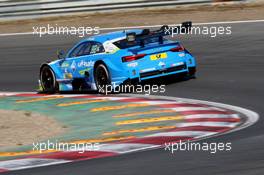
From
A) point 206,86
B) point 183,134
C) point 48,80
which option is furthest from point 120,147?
point 48,80

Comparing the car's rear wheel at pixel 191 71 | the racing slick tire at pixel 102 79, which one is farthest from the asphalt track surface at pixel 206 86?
the racing slick tire at pixel 102 79

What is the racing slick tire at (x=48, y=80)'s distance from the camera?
17906 millimetres

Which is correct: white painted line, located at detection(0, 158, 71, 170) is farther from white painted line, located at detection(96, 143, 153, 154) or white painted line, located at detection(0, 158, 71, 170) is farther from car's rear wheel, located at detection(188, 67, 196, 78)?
car's rear wheel, located at detection(188, 67, 196, 78)

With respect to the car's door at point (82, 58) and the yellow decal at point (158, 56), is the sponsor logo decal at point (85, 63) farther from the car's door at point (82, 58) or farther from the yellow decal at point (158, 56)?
the yellow decal at point (158, 56)

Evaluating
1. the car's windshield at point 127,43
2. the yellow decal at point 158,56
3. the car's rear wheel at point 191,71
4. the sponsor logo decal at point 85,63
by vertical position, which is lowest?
the car's rear wheel at point 191,71

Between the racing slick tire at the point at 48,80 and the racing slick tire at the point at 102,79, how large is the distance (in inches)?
61.6

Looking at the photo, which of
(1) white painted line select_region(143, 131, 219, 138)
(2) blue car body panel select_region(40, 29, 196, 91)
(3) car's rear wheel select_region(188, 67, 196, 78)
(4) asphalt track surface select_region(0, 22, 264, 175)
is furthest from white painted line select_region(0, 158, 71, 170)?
(3) car's rear wheel select_region(188, 67, 196, 78)

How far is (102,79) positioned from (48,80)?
1971 mm

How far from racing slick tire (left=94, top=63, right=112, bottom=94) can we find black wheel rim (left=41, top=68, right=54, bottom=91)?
1664 mm

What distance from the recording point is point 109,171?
8367 mm

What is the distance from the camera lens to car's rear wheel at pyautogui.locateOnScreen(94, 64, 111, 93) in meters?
16.4

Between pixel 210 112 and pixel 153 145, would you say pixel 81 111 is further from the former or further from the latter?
pixel 153 145

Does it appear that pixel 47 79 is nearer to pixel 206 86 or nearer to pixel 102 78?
pixel 102 78

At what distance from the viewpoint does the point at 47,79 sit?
18.1 meters
